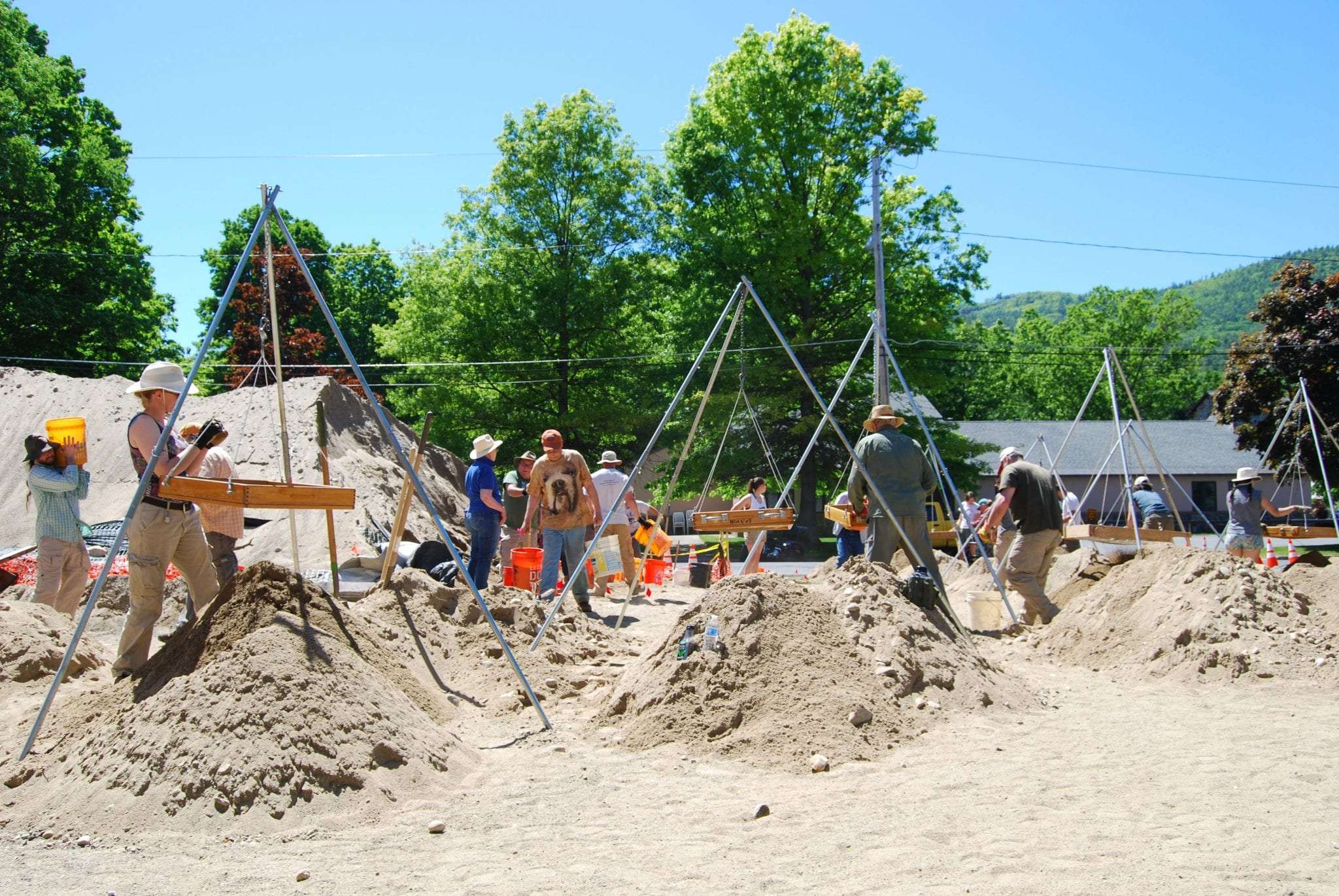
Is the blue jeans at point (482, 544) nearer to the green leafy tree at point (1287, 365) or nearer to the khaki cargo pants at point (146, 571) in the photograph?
the khaki cargo pants at point (146, 571)

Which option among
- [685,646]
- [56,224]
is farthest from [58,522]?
[56,224]

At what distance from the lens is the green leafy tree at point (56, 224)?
1087 inches

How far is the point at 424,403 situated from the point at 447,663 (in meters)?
22.1

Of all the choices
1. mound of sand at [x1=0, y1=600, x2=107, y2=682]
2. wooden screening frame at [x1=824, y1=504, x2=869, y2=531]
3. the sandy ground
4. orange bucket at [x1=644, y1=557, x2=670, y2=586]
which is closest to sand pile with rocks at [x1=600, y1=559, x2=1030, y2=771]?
the sandy ground

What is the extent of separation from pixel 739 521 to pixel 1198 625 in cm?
378

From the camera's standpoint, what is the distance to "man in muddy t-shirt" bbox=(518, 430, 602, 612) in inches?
400

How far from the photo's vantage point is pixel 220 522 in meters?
7.84

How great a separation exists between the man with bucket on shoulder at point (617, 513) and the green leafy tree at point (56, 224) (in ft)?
70.0

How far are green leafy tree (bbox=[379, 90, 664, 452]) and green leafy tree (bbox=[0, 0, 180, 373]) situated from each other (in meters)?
8.58

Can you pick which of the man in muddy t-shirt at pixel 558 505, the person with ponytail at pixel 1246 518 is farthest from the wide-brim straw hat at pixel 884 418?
the person with ponytail at pixel 1246 518

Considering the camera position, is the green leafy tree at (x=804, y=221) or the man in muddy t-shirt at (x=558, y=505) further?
the green leafy tree at (x=804, y=221)

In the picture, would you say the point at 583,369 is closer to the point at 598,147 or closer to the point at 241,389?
the point at 598,147

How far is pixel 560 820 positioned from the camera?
4.86m

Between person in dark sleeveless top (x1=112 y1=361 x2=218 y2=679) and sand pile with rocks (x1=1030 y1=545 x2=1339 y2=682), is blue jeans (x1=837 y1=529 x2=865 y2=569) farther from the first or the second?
person in dark sleeveless top (x1=112 y1=361 x2=218 y2=679)
